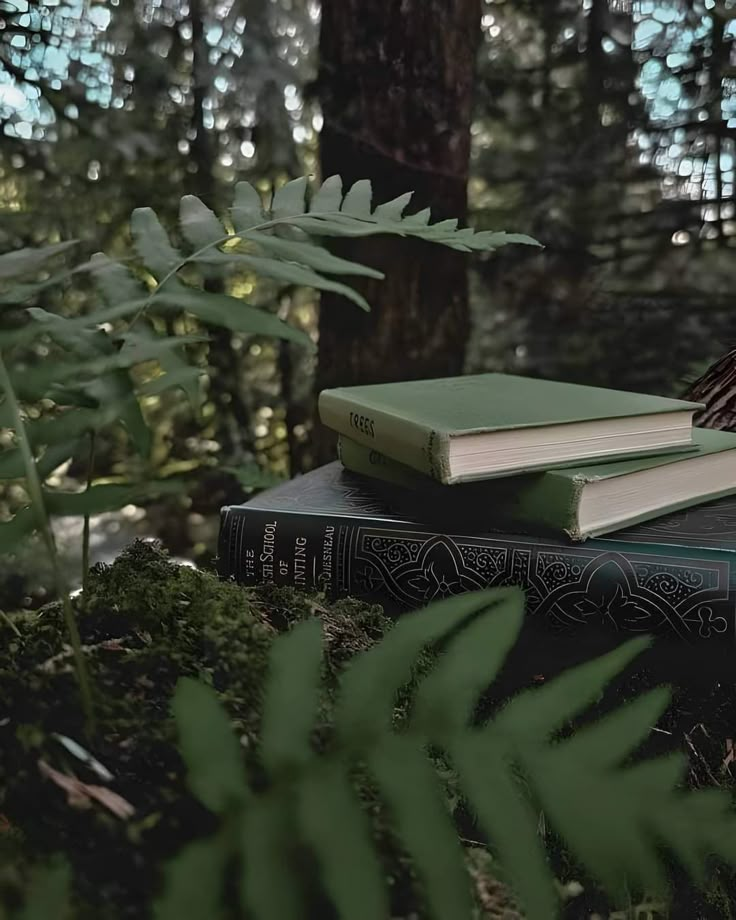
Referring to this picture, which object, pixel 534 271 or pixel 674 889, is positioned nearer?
pixel 674 889

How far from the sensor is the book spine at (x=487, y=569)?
0.52 metres

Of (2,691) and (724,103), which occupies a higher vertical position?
(724,103)

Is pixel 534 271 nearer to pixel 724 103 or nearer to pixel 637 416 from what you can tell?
pixel 724 103

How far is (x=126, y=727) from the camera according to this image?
31cm

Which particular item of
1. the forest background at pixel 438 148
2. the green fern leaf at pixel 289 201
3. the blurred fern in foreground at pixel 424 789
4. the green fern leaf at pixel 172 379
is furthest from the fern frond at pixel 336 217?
the forest background at pixel 438 148

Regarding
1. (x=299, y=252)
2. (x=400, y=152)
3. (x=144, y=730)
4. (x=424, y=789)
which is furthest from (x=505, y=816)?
(x=400, y=152)

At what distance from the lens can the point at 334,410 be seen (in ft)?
2.38

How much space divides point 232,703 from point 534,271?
1.21 m

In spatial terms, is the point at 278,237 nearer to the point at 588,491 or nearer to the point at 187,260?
the point at 187,260

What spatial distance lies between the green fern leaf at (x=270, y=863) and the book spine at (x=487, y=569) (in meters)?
0.35

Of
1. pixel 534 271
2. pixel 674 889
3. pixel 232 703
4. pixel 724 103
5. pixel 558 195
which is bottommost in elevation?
pixel 674 889

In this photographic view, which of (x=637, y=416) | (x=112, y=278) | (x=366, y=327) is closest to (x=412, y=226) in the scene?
(x=112, y=278)

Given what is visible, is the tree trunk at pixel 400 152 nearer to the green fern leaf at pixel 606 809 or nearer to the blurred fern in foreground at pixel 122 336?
the blurred fern in foreground at pixel 122 336

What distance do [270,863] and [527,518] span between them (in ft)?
1.29
